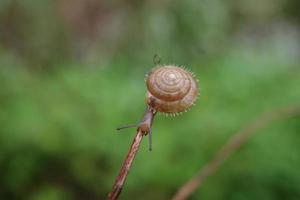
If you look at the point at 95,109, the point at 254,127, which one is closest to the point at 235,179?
the point at 254,127

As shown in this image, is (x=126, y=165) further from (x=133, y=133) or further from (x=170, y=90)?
(x=133, y=133)

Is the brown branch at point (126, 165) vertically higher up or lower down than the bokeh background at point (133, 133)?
lower down

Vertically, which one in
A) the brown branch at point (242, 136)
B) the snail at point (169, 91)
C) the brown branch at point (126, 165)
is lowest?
the brown branch at point (126, 165)

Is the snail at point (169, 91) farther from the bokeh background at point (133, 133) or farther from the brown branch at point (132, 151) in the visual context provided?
the bokeh background at point (133, 133)

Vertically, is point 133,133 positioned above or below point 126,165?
above

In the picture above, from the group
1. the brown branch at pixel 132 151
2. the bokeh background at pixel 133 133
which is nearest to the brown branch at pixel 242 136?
the bokeh background at pixel 133 133

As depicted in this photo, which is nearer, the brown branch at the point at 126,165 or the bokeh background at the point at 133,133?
the brown branch at the point at 126,165

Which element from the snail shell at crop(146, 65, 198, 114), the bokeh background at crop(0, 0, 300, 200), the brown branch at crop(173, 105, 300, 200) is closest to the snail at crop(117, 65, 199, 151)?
the snail shell at crop(146, 65, 198, 114)

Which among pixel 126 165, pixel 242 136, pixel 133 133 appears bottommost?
pixel 126 165

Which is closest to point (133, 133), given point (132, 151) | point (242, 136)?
point (242, 136)
